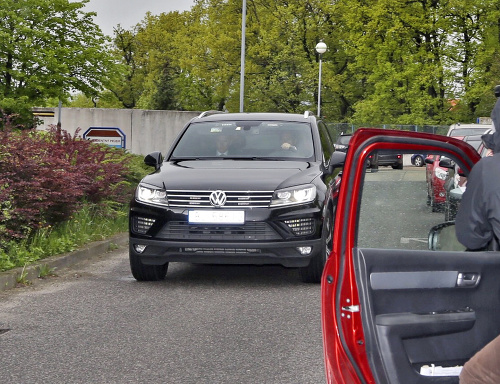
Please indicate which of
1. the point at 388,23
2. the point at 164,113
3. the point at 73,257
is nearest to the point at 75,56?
the point at 164,113

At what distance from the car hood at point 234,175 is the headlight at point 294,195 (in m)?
0.06

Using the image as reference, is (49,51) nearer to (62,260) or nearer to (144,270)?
(62,260)

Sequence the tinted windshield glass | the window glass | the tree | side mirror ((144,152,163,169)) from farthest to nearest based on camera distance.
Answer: the tree < the tinted windshield glass < side mirror ((144,152,163,169)) < the window glass

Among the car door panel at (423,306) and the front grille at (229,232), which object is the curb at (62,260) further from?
the car door panel at (423,306)

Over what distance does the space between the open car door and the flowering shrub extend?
701 centimetres

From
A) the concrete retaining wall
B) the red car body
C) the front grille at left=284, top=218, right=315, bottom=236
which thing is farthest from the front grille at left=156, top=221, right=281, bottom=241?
the concrete retaining wall

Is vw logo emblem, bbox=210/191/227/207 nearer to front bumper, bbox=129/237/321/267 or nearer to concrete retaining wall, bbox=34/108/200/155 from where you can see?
front bumper, bbox=129/237/321/267

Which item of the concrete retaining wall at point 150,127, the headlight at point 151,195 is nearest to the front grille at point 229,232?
the headlight at point 151,195

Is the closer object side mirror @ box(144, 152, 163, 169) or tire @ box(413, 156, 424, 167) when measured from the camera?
tire @ box(413, 156, 424, 167)

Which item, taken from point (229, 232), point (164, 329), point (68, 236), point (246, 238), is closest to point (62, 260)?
point (68, 236)

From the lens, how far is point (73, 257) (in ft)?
36.4

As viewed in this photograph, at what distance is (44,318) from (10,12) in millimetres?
33485

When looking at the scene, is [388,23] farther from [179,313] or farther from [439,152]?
[439,152]

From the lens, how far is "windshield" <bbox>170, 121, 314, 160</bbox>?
10383mm
